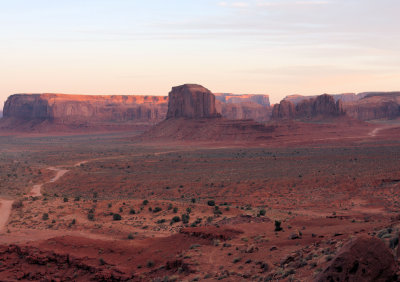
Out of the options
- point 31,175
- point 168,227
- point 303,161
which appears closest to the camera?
point 168,227

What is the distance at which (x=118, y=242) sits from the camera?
18.8 m

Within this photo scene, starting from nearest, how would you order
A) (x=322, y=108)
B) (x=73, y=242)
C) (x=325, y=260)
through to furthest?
(x=325, y=260) < (x=73, y=242) < (x=322, y=108)

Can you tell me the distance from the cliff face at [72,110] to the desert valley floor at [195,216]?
405 ft

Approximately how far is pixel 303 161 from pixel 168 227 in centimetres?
3550

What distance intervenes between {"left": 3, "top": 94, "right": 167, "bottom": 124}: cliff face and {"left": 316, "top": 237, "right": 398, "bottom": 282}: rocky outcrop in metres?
171

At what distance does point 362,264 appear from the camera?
9250mm

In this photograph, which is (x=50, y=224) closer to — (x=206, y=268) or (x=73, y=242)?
(x=73, y=242)

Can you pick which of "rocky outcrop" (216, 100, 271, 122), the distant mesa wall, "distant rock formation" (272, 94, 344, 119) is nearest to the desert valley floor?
"distant rock formation" (272, 94, 344, 119)

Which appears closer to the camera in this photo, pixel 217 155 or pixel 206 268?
pixel 206 268

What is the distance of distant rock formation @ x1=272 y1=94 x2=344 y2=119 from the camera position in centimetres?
13325

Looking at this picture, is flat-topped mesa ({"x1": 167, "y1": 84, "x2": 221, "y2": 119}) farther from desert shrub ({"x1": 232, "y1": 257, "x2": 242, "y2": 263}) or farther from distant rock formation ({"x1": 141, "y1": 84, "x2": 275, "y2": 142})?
desert shrub ({"x1": 232, "y1": 257, "x2": 242, "y2": 263})

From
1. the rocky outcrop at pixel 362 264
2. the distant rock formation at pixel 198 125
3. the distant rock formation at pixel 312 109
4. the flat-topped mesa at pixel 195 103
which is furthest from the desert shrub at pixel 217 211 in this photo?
the distant rock formation at pixel 312 109

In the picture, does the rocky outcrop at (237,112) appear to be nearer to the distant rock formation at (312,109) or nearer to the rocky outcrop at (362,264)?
the distant rock formation at (312,109)

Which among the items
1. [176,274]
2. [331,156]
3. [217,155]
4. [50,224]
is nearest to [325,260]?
[176,274]
